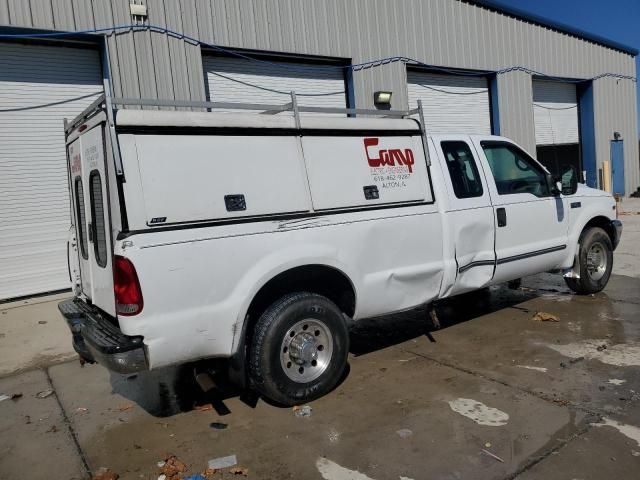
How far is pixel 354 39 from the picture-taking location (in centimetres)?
1145

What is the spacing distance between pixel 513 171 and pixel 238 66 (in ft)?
19.7

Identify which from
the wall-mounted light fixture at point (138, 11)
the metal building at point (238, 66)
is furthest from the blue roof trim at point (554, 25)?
the wall-mounted light fixture at point (138, 11)

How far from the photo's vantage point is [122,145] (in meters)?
3.56

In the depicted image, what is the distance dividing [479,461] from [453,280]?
83.0 inches

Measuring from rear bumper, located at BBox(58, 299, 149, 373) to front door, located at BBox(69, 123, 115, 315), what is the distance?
0.14 metres

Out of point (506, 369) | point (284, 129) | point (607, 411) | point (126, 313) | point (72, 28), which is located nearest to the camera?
point (126, 313)

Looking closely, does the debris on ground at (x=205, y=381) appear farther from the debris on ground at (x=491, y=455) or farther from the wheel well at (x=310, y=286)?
the debris on ground at (x=491, y=455)

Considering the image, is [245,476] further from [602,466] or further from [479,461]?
[602,466]

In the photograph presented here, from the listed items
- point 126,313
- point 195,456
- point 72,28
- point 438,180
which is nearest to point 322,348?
point 195,456

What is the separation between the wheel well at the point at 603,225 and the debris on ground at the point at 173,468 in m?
5.38

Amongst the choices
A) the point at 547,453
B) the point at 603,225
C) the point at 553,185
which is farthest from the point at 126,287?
the point at 603,225

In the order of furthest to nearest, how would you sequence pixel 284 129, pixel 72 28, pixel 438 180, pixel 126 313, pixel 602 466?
pixel 72 28 < pixel 438 180 < pixel 284 129 < pixel 126 313 < pixel 602 466

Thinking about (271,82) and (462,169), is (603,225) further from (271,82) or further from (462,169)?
(271,82)

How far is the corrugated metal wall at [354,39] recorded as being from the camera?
867cm
